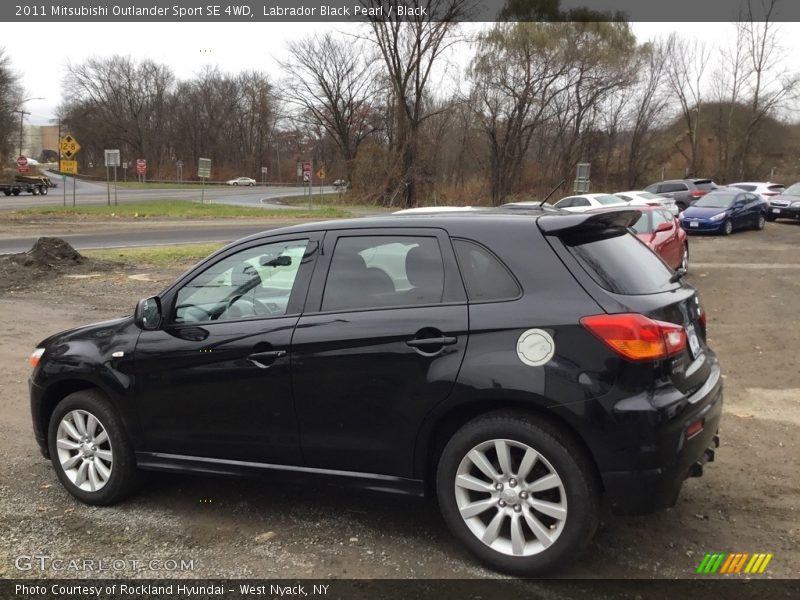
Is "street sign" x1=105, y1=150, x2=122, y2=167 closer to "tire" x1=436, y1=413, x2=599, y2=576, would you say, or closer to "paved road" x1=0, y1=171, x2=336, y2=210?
"paved road" x1=0, y1=171, x2=336, y2=210

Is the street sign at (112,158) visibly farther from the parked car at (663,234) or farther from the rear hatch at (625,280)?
the rear hatch at (625,280)

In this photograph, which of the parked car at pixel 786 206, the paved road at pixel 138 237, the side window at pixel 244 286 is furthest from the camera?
the parked car at pixel 786 206

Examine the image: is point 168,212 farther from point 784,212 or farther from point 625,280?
point 625,280

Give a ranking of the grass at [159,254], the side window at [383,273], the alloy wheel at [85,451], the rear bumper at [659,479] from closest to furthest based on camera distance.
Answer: the rear bumper at [659,479] → the side window at [383,273] → the alloy wheel at [85,451] → the grass at [159,254]

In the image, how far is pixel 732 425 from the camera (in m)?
5.40

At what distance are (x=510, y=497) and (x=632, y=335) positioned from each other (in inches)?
37.6

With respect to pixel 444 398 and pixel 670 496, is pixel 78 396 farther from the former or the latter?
pixel 670 496

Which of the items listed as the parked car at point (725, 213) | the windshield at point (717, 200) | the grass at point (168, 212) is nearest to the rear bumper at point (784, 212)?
the parked car at point (725, 213)

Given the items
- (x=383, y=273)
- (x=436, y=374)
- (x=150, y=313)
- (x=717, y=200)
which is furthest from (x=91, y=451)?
(x=717, y=200)

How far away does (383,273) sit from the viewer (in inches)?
142

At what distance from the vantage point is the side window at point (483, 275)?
10.6 ft

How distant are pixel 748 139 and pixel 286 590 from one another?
63.8 metres

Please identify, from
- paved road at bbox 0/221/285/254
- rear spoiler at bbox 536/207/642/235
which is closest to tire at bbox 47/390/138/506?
rear spoiler at bbox 536/207/642/235

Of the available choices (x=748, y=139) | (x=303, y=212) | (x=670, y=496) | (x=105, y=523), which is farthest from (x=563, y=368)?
(x=748, y=139)
